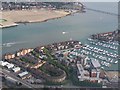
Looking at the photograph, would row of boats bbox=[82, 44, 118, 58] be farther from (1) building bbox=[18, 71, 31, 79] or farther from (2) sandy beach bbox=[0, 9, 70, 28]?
(2) sandy beach bbox=[0, 9, 70, 28]

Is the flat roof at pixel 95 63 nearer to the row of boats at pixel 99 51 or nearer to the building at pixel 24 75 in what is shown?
the row of boats at pixel 99 51

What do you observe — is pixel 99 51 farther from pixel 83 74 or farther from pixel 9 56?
pixel 9 56

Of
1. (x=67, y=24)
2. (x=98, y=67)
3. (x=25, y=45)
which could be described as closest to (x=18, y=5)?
(x=67, y=24)

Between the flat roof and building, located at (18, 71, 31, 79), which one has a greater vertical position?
building, located at (18, 71, 31, 79)

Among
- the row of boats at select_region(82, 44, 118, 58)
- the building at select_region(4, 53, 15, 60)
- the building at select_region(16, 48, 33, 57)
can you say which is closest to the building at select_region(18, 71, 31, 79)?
the building at select_region(4, 53, 15, 60)

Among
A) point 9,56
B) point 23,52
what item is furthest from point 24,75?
point 23,52

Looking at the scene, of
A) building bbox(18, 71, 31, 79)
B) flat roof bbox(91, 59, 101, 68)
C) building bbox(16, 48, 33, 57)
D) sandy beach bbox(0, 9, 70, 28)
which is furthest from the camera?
sandy beach bbox(0, 9, 70, 28)
